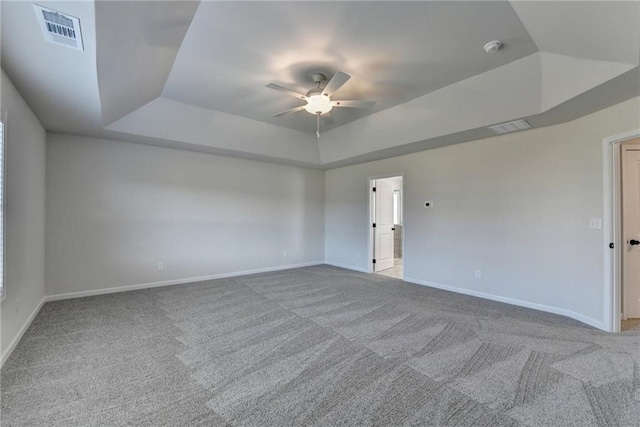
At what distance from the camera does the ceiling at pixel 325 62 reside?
6.84 ft

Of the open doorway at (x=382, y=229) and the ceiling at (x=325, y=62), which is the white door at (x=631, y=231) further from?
the open doorway at (x=382, y=229)

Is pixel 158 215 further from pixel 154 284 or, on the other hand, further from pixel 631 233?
pixel 631 233

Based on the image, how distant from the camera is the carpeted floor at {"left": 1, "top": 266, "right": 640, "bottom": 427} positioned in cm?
175

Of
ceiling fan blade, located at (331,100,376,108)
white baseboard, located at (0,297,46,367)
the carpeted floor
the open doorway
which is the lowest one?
the carpeted floor

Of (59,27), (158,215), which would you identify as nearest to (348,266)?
(158,215)

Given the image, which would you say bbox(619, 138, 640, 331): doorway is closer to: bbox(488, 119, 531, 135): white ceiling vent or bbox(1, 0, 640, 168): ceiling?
bbox(1, 0, 640, 168): ceiling

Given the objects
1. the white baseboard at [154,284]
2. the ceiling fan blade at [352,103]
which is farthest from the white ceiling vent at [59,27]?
the white baseboard at [154,284]

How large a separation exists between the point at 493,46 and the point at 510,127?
1368 mm

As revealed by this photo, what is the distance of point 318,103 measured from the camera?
127 inches

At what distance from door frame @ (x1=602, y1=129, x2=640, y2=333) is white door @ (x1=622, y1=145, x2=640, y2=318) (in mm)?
342

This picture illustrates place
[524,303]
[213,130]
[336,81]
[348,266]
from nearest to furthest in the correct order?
[336,81]
[524,303]
[213,130]
[348,266]

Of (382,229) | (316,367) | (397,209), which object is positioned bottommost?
(316,367)

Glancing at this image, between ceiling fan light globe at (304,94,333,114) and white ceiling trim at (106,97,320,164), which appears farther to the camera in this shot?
white ceiling trim at (106,97,320,164)

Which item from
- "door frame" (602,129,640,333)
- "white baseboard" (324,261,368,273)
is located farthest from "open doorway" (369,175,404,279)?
"door frame" (602,129,640,333)
